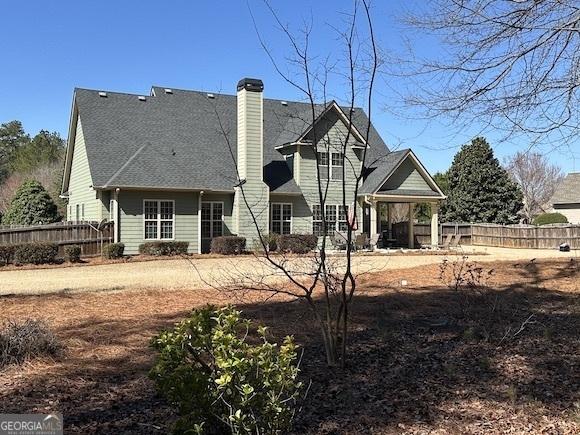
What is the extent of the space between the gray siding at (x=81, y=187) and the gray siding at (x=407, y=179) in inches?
525

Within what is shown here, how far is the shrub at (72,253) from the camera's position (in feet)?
61.4

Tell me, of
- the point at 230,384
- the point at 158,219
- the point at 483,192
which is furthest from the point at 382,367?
the point at 483,192

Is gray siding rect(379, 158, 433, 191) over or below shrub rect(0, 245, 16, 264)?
over

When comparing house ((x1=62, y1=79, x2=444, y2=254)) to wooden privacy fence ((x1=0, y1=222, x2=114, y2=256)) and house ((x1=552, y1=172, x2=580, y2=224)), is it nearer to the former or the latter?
wooden privacy fence ((x1=0, y1=222, x2=114, y2=256))

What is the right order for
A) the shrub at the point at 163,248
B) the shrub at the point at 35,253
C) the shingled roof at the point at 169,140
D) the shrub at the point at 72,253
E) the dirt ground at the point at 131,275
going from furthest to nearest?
the shingled roof at the point at 169,140 < the shrub at the point at 163,248 < the shrub at the point at 72,253 < the shrub at the point at 35,253 < the dirt ground at the point at 131,275

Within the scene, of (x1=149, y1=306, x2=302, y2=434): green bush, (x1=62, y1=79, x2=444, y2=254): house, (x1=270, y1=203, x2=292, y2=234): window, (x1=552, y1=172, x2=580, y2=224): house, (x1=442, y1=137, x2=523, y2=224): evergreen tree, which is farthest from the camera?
(x1=552, y1=172, x2=580, y2=224): house

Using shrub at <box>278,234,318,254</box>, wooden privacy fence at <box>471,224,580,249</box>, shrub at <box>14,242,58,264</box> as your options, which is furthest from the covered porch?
shrub at <box>14,242,58,264</box>

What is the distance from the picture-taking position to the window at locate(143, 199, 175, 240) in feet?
71.3

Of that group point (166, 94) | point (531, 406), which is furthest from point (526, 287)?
point (166, 94)

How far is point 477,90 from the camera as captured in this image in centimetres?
692

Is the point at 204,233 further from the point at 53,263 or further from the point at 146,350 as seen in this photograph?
the point at 146,350

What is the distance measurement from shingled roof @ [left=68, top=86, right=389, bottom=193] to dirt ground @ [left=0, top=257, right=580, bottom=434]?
1283cm

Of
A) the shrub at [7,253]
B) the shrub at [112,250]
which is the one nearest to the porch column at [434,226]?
the shrub at [112,250]

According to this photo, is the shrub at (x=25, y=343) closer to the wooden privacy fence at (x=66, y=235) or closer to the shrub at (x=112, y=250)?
the shrub at (x=112, y=250)
